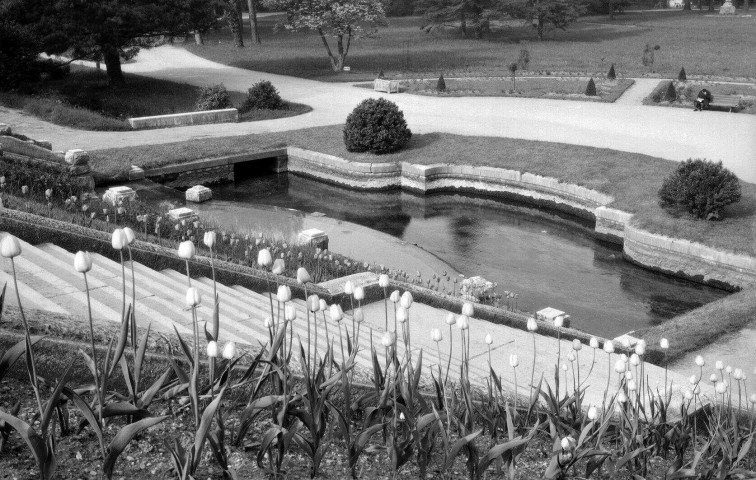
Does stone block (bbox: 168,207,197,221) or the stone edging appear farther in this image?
the stone edging

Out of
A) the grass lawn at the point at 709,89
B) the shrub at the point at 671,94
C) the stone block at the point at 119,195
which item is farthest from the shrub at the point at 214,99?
the shrub at the point at 671,94

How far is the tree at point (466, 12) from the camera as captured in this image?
136 ft

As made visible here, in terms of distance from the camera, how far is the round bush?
16797 millimetres

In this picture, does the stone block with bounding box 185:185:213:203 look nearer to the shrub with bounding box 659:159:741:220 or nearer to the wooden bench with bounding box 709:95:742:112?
the shrub with bounding box 659:159:741:220

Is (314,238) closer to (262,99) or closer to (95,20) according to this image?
(262,99)

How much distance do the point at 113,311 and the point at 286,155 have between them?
485 inches

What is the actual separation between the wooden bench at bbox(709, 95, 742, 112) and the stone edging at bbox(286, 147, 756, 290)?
7942mm

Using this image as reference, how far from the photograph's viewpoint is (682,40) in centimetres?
4047

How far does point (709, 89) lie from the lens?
2409 cm

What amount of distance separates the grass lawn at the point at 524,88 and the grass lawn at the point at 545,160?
20.5ft

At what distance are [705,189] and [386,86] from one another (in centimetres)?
1294

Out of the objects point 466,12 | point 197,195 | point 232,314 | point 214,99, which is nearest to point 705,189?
point 197,195

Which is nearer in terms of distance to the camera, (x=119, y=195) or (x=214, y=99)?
(x=119, y=195)

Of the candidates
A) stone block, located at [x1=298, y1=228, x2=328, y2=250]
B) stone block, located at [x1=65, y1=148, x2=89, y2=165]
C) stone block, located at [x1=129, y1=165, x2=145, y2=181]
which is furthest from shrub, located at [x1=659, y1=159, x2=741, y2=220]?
stone block, located at [x1=65, y1=148, x2=89, y2=165]
